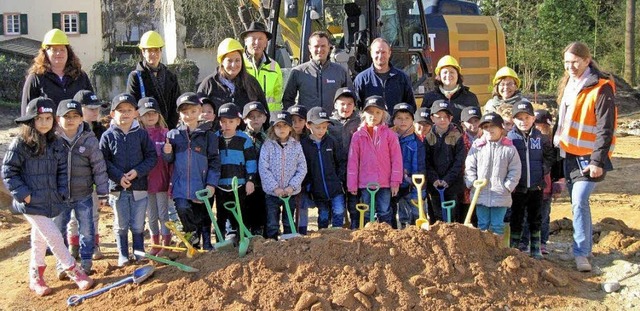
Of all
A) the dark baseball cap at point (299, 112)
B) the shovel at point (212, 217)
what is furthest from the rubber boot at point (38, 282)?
Answer: the dark baseball cap at point (299, 112)

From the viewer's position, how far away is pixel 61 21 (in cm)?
3341

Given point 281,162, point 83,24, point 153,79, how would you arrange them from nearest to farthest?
1. point 281,162
2. point 153,79
3. point 83,24

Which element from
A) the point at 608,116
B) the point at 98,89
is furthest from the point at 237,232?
the point at 98,89

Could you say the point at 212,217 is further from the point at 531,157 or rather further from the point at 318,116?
the point at 531,157

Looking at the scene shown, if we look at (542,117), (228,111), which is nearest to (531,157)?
(542,117)

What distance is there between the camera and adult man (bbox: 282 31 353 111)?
7137mm

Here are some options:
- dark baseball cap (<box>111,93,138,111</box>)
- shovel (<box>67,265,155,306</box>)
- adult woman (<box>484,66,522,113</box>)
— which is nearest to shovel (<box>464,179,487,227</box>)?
adult woman (<box>484,66,522,113</box>)

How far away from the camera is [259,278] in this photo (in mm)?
5211

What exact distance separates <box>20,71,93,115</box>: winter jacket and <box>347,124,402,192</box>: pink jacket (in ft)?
9.21

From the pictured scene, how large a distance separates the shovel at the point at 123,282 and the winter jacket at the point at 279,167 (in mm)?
1368

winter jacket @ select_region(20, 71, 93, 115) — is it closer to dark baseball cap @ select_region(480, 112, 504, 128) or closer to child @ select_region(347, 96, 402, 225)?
child @ select_region(347, 96, 402, 225)

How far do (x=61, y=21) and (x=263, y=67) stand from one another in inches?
1159

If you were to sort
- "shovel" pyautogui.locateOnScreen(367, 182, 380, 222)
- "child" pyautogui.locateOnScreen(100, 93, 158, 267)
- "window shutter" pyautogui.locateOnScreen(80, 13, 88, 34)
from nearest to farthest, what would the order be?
1. "child" pyautogui.locateOnScreen(100, 93, 158, 267)
2. "shovel" pyautogui.locateOnScreen(367, 182, 380, 222)
3. "window shutter" pyautogui.locateOnScreen(80, 13, 88, 34)

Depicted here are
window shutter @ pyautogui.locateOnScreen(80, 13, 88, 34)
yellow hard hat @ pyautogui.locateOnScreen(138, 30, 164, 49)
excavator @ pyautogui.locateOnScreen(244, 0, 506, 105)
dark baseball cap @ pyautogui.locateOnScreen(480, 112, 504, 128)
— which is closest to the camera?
dark baseball cap @ pyautogui.locateOnScreen(480, 112, 504, 128)
